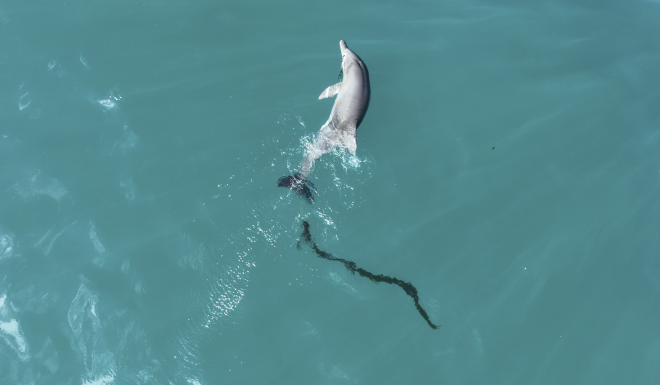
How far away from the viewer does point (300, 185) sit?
87.5ft

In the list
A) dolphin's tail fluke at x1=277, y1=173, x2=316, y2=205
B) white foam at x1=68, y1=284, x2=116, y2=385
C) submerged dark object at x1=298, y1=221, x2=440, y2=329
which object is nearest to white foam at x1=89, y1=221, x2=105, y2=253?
white foam at x1=68, y1=284, x2=116, y2=385

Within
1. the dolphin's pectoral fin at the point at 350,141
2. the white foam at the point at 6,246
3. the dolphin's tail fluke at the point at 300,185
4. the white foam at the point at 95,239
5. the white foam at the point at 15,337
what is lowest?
the white foam at the point at 15,337

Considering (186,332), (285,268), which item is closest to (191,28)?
(285,268)

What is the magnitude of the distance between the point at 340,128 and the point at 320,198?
4.38 metres

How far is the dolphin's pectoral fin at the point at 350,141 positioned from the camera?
2722 cm

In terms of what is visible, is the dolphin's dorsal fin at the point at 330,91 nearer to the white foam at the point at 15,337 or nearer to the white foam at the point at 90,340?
the white foam at the point at 90,340

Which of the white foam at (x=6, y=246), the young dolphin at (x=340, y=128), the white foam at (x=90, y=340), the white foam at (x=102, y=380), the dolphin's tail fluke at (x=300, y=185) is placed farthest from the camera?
the young dolphin at (x=340, y=128)

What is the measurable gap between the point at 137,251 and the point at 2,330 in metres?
8.09

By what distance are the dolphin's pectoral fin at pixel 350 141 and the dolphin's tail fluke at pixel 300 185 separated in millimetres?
3110

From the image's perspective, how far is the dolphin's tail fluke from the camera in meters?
26.6

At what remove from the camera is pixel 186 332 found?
81.0 feet

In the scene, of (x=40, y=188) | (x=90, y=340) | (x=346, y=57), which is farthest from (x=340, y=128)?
(x=40, y=188)

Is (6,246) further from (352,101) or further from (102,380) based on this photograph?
(352,101)

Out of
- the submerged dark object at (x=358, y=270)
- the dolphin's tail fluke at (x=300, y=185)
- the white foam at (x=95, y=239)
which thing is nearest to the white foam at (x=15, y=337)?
the white foam at (x=95, y=239)
